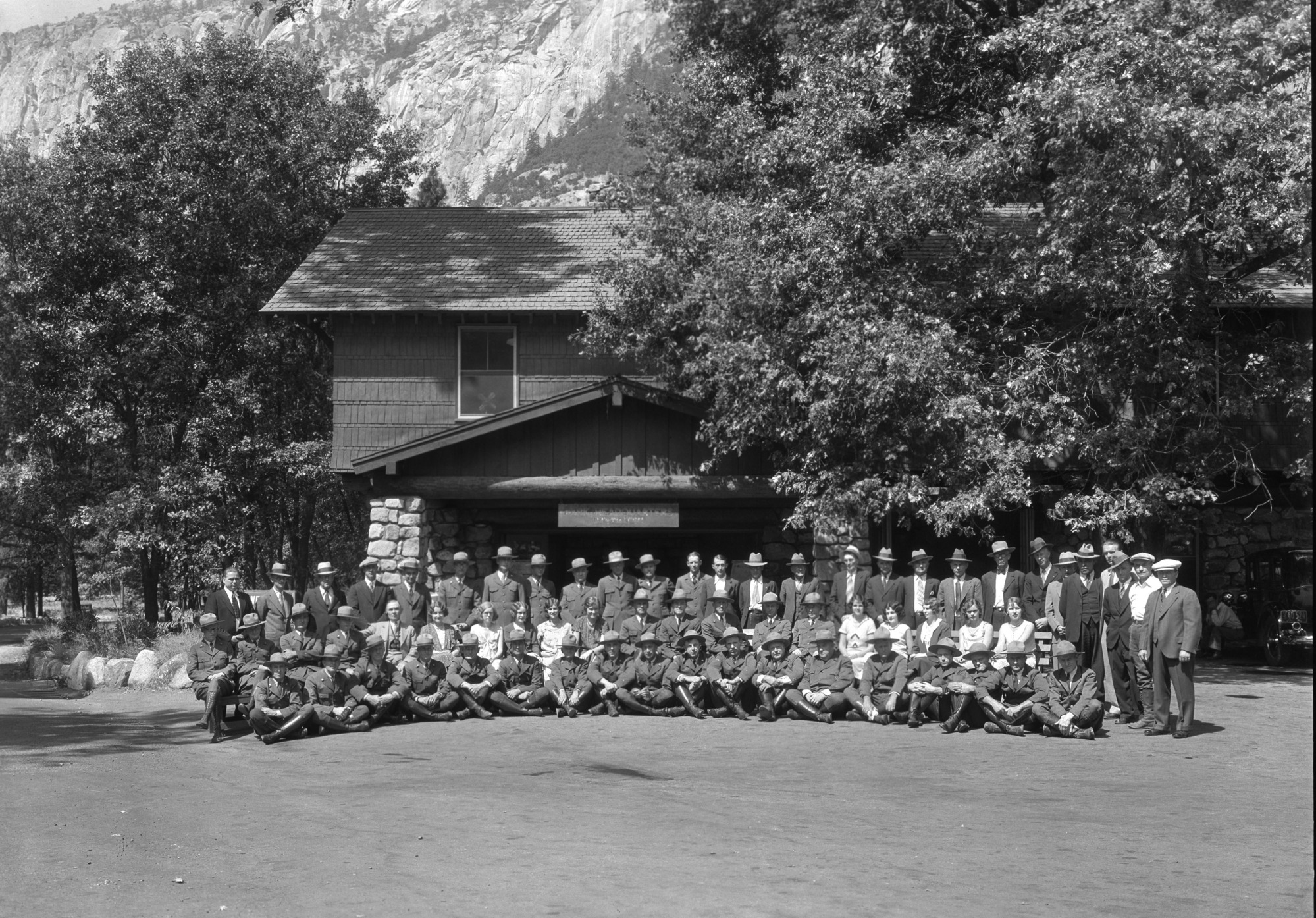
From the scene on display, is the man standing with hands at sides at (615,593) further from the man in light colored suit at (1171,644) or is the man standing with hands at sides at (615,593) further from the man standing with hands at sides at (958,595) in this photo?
the man in light colored suit at (1171,644)

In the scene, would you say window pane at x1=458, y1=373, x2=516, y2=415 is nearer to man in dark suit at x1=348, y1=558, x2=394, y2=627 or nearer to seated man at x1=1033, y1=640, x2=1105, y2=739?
man in dark suit at x1=348, y1=558, x2=394, y2=627

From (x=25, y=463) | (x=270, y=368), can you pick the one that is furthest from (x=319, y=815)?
(x=25, y=463)

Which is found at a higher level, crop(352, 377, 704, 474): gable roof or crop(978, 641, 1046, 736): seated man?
crop(352, 377, 704, 474): gable roof

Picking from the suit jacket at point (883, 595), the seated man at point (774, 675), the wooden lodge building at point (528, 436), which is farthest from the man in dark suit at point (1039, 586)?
the wooden lodge building at point (528, 436)

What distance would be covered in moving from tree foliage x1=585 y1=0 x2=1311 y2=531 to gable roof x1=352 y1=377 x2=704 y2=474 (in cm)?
61

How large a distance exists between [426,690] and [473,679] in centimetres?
55

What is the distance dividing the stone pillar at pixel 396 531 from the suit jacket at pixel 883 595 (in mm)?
8219

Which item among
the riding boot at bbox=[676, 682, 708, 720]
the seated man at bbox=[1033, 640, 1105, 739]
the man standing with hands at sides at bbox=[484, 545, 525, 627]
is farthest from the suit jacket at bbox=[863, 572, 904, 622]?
the man standing with hands at sides at bbox=[484, 545, 525, 627]

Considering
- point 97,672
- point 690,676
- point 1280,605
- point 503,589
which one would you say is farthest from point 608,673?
point 1280,605

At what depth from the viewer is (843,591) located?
57.0ft

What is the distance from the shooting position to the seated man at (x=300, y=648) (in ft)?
46.4

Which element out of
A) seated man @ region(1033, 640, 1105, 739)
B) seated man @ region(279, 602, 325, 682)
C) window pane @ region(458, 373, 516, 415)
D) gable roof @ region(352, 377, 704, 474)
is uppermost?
window pane @ region(458, 373, 516, 415)

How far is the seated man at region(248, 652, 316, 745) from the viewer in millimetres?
13352

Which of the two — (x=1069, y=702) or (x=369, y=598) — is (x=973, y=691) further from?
(x=369, y=598)
